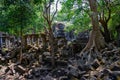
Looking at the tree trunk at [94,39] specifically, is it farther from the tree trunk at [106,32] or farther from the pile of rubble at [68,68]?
the tree trunk at [106,32]

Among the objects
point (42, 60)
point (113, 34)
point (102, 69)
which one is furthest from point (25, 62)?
point (113, 34)

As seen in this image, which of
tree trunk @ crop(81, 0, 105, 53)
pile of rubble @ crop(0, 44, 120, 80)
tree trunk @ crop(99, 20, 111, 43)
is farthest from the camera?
tree trunk @ crop(99, 20, 111, 43)

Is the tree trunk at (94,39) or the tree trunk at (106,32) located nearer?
the tree trunk at (94,39)

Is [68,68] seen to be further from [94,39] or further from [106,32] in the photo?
[106,32]

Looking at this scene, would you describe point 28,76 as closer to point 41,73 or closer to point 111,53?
point 41,73

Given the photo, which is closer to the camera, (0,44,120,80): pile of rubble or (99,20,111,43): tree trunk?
(0,44,120,80): pile of rubble

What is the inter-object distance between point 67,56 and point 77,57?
1316 mm

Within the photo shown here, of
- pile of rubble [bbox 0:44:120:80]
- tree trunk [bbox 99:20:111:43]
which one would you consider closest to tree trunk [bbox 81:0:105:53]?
pile of rubble [bbox 0:44:120:80]

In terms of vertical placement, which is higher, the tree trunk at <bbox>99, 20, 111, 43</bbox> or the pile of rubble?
the tree trunk at <bbox>99, 20, 111, 43</bbox>

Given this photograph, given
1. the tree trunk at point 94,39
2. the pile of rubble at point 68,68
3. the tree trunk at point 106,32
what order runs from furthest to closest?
the tree trunk at point 106,32 → the tree trunk at point 94,39 → the pile of rubble at point 68,68

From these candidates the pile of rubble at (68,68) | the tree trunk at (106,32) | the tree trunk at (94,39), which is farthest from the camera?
the tree trunk at (106,32)

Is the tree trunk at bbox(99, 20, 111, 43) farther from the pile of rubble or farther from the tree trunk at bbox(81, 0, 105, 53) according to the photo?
the pile of rubble

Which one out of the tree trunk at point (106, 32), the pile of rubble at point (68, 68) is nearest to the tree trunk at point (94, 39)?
the pile of rubble at point (68, 68)

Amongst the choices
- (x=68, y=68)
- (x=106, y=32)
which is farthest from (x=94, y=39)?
(x=106, y=32)
